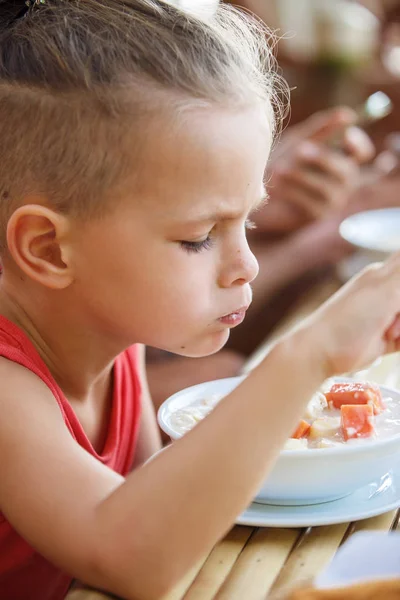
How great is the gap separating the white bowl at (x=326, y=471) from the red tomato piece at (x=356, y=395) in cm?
7

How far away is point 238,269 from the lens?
2.96ft

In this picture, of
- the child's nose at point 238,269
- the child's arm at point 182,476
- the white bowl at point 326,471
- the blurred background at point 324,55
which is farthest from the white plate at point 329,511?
the blurred background at point 324,55

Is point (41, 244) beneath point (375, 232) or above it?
above

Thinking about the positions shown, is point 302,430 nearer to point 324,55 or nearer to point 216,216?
point 216,216

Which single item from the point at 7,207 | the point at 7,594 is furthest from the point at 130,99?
the point at 7,594

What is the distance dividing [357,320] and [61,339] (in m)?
0.37

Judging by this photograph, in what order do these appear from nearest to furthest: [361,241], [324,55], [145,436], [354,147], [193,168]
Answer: [193,168] → [145,436] → [361,241] → [354,147] → [324,55]

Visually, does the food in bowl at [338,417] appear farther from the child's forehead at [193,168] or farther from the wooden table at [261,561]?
the child's forehead at [193,168]

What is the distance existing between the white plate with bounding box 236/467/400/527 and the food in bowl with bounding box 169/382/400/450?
0.20ft

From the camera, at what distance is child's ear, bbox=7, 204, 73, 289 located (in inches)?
35.7

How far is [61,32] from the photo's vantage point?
917mm

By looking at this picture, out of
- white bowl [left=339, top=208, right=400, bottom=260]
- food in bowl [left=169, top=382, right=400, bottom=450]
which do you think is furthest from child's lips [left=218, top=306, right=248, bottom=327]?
white bowl [left=339, top=208, right=400, bottom=260]

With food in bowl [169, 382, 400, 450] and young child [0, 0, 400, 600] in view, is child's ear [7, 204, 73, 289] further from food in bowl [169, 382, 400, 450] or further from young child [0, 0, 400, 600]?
food in bowl [169, 382, 400, 450]

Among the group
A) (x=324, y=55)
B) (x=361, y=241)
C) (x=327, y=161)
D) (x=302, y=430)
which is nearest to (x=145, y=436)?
(x=302, y=430)
